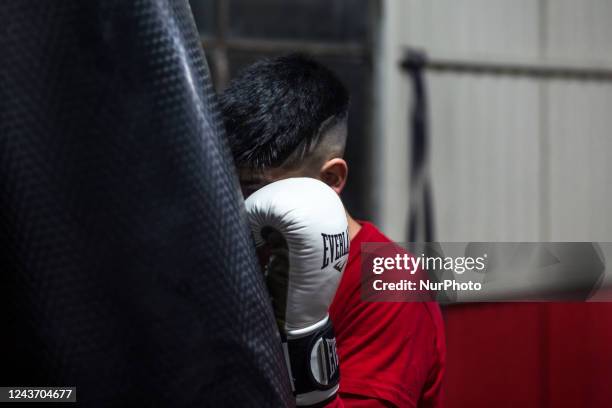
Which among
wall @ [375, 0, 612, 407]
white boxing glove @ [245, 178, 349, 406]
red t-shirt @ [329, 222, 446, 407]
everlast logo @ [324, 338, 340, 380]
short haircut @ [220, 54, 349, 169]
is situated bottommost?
wall @ [375, 0, 612, 407]

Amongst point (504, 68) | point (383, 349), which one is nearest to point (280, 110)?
point (383, 349)

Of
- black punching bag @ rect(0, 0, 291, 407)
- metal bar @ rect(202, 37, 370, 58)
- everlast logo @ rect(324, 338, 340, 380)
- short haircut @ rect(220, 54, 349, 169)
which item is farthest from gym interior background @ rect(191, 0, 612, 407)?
black punching bag @ rect(0, 0, 291, 407)

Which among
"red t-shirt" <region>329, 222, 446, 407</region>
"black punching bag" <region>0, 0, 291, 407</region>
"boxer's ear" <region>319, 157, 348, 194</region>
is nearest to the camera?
"black punching bag" <region>0, 0, 291, 407</region>

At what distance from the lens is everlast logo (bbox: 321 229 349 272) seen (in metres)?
1.14

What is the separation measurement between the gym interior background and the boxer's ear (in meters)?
2.71

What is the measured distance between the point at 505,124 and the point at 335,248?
368 centimetres

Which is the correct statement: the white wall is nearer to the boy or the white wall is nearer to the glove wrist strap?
the boy

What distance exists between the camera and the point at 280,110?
4.56ft

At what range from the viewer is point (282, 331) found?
1.16m

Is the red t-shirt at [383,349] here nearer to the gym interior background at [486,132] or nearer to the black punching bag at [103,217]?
the black punching bag at [103,217]

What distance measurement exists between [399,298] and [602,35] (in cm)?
403

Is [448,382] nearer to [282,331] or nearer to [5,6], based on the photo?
[282,331]

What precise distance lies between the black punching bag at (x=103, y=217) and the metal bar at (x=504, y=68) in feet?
11.4

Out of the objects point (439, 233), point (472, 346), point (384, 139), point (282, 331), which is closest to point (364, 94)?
point (384, 139)
